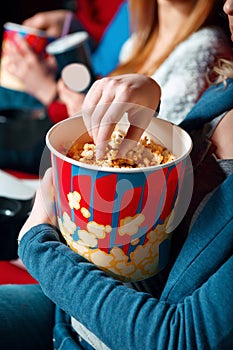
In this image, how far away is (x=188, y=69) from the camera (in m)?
0.79

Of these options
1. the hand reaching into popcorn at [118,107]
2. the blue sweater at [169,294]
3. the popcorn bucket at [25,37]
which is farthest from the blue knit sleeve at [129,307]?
the popcorn bucket at [25,37]

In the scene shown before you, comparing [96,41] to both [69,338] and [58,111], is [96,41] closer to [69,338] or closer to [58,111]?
[58,111]

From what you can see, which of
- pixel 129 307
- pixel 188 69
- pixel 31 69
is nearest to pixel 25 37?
pixel 31 69

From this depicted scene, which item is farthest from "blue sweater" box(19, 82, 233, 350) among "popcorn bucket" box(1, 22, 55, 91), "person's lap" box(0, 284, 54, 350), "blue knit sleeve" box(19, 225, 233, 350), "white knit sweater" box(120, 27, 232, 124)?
"popcorn bucket" box(1, 22, 55, 91)

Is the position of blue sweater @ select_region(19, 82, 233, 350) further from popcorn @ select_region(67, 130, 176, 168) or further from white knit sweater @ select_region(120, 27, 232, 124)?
white knit sweater @ select_region(120, 27, 232, 124)

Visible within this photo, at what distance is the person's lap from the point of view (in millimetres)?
588

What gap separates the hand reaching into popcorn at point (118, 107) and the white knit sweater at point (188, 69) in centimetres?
25

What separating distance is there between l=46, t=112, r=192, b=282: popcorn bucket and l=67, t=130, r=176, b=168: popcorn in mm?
15

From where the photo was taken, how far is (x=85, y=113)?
46cm

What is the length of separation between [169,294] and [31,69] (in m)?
0.65

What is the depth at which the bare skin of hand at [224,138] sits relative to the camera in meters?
0.51

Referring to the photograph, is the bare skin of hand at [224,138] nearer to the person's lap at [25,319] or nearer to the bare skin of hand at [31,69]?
the person's lap at [25,319]

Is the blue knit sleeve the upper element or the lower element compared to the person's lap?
upper

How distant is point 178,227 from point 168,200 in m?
0.08
